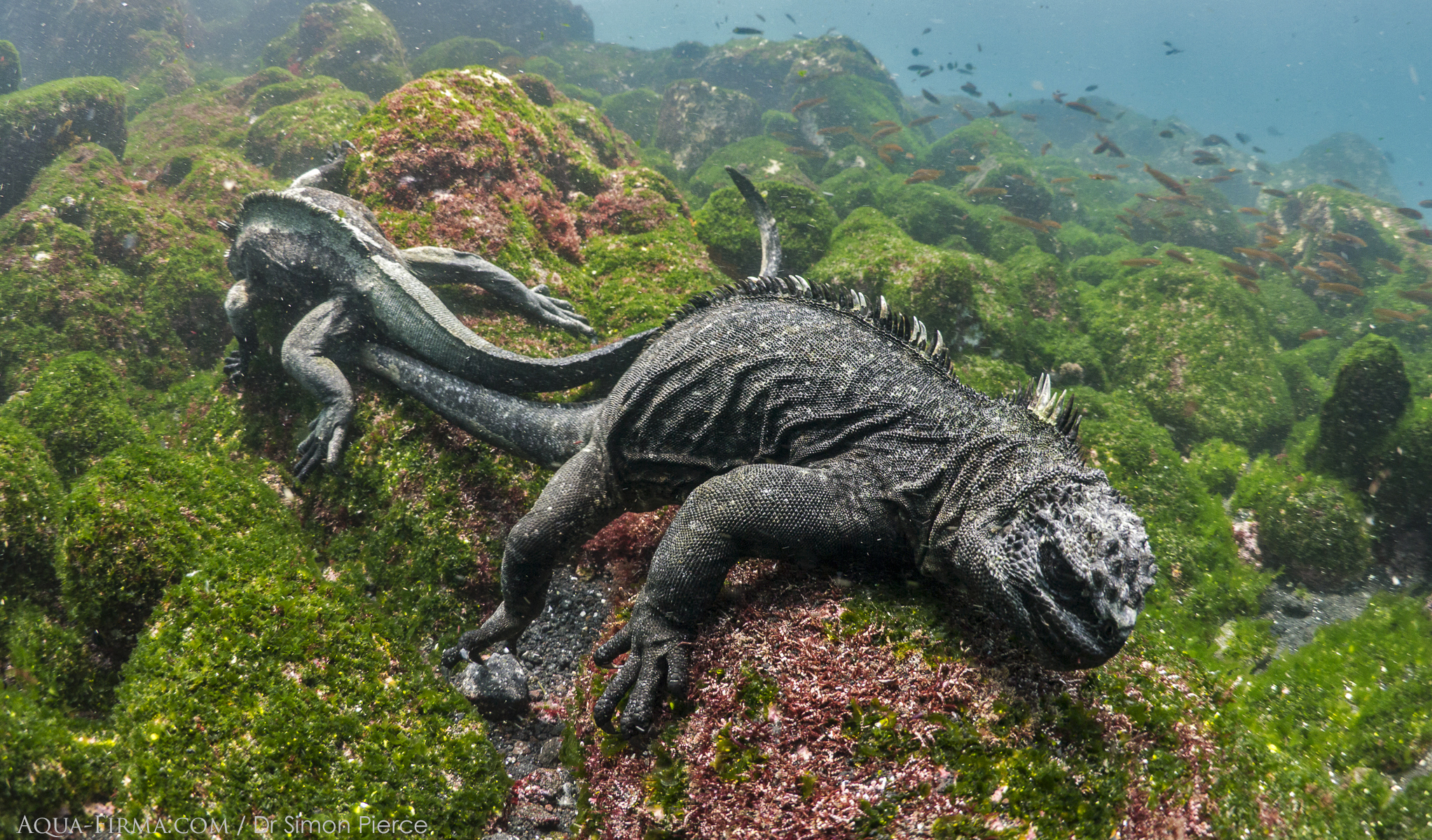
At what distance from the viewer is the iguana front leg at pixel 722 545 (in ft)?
8.59

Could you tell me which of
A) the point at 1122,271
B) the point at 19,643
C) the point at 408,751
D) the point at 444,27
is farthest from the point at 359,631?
the point at 444,27

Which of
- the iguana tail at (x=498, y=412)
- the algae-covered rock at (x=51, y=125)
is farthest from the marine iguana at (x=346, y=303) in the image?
the algae-covered rock at (x=51, y=125)

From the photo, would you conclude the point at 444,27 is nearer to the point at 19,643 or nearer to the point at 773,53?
the point at 773,53

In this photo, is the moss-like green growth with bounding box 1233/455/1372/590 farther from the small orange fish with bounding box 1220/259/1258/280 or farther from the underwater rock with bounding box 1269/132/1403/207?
the underwater rock with bounding box 1269/132/1403/207

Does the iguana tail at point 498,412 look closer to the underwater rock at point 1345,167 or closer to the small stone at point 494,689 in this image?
the small stone at point 494,689

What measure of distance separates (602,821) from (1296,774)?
3001 mm

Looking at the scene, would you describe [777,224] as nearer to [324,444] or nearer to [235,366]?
[324,444]

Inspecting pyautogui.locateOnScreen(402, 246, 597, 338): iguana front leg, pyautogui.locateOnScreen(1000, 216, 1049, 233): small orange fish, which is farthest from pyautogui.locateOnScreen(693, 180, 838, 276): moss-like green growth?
pyautogui.locateOnScreen(1000, 216, 1049, 233): small orange fish

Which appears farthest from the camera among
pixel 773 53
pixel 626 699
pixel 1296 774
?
pixel 773 53

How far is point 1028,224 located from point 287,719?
15.8 meters

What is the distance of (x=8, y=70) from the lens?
14.0 meters

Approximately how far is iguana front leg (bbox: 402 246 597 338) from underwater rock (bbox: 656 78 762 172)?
1602 cm

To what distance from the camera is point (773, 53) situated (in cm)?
3022

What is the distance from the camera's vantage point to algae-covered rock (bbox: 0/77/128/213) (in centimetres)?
966
